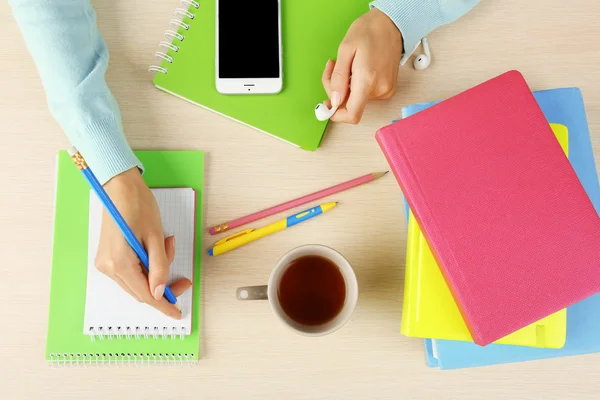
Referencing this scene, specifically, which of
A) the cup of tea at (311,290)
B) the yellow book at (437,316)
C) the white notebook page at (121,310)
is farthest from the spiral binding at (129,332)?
the yellow book at (437,316)

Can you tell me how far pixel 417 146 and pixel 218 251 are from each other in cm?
30

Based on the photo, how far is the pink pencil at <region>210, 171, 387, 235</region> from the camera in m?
0.67

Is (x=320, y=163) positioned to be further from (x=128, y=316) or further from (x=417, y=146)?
(x=128, y=316)

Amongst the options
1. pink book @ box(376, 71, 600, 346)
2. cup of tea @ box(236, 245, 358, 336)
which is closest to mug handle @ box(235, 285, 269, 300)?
cup of tea @ box(236, 245, 358, 336)

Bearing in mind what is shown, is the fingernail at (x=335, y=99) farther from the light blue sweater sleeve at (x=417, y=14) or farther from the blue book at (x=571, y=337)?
the blue book at (x=571, y=337)

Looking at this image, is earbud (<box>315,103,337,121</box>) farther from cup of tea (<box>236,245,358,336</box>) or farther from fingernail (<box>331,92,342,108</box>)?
cup of tea (<box>236,245,358,336</box>)

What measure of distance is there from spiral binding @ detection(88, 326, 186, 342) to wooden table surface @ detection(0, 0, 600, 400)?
1.7 inches

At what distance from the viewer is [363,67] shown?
65 centimetres

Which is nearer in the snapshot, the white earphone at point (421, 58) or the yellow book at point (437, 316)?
the yellow book at point (437, 316)

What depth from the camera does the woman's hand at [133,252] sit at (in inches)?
23.7

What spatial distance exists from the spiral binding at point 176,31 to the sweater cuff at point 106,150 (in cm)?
12

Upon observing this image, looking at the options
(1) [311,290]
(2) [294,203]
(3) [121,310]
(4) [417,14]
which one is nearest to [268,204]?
(2) [294,203]

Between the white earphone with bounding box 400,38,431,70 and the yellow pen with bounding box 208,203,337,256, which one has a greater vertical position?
the white earphone with bounding box 400,38,431,70

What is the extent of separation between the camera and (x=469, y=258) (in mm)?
522
